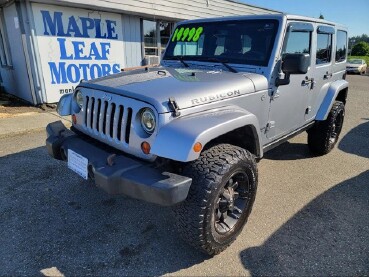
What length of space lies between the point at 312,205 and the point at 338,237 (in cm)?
57

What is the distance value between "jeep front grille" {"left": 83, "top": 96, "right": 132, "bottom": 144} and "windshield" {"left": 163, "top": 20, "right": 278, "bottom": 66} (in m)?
1.45

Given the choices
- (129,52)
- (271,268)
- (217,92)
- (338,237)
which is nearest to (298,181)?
(338,237)

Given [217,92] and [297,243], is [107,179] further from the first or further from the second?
Answer: [297,243]

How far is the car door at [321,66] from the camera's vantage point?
150 inches

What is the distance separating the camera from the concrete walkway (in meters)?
5.62

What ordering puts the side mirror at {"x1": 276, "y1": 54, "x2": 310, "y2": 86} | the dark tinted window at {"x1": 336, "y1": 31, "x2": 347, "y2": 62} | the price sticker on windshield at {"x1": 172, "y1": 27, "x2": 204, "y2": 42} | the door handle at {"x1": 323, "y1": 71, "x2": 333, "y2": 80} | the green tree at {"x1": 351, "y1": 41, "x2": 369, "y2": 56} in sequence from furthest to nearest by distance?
the green tree at {"x1": 351, "y1": 41, "x2": 369, "y2": 56} < the dark tinted window at {"x1": 336, "y1": 31, "x2": 347, "y2": 62} < the door handle at {"x1": 323, "y1": 71, "x2": 333, "y2": 80} < the price sticker on windshield at {"x1": 172, "y1": 27, "x2": 204, "y2": 42} < the side mirror at {"x1": 276, "y1": 54, "x2": 310, "y2": 86}

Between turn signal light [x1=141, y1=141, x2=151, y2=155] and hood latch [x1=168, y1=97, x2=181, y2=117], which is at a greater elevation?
hood latch [x1=168, y1=97, x2=181, y2=117]

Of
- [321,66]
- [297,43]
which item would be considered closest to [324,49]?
[321,66]

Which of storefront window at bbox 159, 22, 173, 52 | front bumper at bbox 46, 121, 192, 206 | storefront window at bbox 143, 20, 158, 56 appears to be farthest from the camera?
storefront window at bbox 159, 22, 173, 52

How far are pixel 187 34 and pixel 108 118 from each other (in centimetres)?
191

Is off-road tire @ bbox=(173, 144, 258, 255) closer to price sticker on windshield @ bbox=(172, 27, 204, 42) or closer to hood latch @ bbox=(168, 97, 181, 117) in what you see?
hood latch @ bbox=(168, 97, 181, 117)

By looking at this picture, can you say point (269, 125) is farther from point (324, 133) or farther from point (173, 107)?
point (324, 133)

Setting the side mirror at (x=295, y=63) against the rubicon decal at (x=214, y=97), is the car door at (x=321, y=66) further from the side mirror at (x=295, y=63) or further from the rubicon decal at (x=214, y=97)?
the rubicon decal at (x=214, y=97)

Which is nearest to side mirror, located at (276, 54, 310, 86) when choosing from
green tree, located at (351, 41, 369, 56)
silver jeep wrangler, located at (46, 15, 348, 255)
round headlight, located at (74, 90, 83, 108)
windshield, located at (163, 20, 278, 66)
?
silver jeep wrangler, located at (46, 15, 348, 255)
